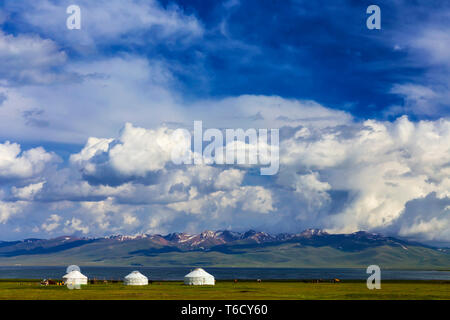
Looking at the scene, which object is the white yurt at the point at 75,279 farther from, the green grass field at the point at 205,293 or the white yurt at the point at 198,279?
the white yurt at the point at 198,279

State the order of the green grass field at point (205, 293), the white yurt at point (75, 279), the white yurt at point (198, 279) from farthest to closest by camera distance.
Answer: the white yurt at point (75, 279), the white yurt at point (198, 279), the green grass field at point (205, 293)

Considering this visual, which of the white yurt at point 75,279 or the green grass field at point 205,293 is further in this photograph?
the white yurt at point 75,279

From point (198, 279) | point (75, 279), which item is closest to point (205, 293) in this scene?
point (198, 279)

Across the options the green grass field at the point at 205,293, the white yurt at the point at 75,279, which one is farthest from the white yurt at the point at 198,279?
the white yurt at the point at 75,279

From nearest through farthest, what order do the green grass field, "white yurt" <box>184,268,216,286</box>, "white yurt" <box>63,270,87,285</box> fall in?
the green grass field, "white yurt" <box>184,268,216,286</box>, "white yurt" <box>63,270,87,285</box>

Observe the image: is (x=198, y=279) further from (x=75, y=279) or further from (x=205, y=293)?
(x=205, y=293)

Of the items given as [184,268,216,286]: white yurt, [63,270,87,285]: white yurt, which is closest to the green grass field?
[184,268,216,286]: white yurt

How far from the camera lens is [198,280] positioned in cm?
14662

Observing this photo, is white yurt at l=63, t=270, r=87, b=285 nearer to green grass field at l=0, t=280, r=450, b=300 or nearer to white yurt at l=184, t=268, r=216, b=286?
green grass field at l=0, t=280, r=450, b=300
